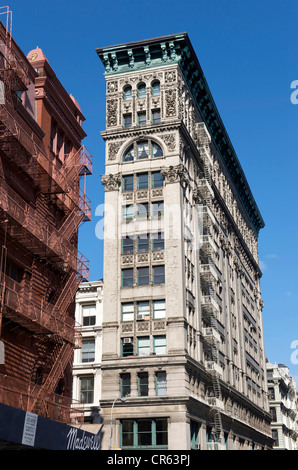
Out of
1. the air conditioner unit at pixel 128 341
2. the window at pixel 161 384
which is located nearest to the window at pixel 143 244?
the air conditioner unit at pixel 128 341

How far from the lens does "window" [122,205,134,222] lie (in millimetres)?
61541

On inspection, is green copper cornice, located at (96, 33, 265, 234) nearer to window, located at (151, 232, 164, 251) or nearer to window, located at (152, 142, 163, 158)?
window, located at (152, 142, 163, 158)

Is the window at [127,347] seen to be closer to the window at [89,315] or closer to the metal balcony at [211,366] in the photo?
the metal balcony at [211,366]

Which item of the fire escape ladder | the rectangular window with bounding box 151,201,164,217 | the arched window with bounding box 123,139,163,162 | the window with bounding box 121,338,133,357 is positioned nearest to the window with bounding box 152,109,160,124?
the arched window with bounding box 123,139,163,162

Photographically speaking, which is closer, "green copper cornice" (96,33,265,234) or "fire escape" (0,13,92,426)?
"fire escape" (0,13,92,426)

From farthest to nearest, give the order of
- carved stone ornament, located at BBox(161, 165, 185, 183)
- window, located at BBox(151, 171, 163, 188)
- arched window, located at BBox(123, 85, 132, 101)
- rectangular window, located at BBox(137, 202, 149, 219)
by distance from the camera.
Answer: arched window, located at BBox(123, 85, 132, 101) → window, located at BBox(151, 171, 163, 188) → rectangular window, located at BBox(137, 202, 149, 219) → carved stone ornament, located at BBox(161, 165, 185, 183)

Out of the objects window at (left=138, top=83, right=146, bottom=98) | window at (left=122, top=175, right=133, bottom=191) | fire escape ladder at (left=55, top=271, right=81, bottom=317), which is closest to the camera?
fire escape ladder at (left=55, top=271, right=81, bottom=317)

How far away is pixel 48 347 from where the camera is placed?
107ft

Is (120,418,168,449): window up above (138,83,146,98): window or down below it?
below

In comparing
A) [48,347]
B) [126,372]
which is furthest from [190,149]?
[48,347]

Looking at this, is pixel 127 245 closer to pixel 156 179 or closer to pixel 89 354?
pixel 156 179

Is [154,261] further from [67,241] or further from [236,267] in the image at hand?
[236,267]

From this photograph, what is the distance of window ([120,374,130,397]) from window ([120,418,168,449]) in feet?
7.81

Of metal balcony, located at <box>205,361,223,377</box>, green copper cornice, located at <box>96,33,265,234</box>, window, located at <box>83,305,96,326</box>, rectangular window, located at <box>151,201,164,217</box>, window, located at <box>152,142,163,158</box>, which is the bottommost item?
metal balcony, located at <box>205,361,223,377</box>
